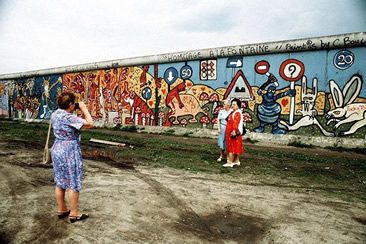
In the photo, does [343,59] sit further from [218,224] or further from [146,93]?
[146,93]

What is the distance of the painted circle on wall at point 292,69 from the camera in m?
11.6

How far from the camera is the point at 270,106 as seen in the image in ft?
40.1

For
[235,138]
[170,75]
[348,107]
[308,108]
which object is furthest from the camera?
[170,75]

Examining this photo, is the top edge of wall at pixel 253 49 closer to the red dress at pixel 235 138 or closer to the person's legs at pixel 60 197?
the red dress at pixel 235 138

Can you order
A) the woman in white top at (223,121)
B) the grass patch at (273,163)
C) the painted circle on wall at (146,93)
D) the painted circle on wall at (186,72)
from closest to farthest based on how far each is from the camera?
the grass patch at (273,163), the woman in white top at (223,121), the painted circle on wall at (186,72), the painted circle on wall at (146,93)

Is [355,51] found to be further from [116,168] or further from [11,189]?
[11,189]

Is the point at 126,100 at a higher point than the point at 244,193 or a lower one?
higher

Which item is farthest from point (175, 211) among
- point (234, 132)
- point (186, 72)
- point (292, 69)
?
point (186, 72)

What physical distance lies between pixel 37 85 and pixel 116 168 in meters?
20.0

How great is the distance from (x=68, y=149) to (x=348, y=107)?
10.4 metres

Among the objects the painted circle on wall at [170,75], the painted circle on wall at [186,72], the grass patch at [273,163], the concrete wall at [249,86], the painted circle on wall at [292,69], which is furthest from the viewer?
the painted circle on wall at [170,75]

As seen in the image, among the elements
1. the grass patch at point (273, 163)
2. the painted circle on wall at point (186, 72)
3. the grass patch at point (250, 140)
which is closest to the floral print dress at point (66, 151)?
the grass patch at point (273, 163)

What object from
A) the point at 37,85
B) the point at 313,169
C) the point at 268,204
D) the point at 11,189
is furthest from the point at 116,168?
the point at 37,85

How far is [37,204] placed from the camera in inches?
174
